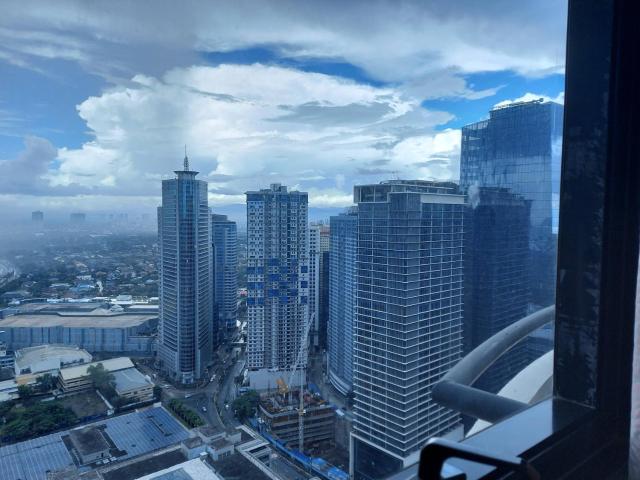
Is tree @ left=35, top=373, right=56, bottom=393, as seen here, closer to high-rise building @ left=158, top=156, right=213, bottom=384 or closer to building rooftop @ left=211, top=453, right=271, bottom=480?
building rooftop @ left=211, top=453, right=271, bottom=480

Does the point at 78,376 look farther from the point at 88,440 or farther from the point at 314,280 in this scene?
the point at 314,280

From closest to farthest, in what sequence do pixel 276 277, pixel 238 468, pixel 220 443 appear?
pixel 238 468 → pixel 220 443 → pixel 276 277

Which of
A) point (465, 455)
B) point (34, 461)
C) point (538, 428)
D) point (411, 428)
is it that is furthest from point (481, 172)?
point (34, 461)

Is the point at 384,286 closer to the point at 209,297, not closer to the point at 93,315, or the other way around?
the point at 93,315

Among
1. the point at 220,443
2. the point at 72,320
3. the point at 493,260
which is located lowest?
the point at 220,443

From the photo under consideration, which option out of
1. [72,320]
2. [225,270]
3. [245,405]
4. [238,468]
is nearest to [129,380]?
[72,320]

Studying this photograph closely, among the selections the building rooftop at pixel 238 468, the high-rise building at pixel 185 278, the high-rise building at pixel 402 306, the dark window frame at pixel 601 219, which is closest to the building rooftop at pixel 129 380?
the high-rise building at pixel 185 278
